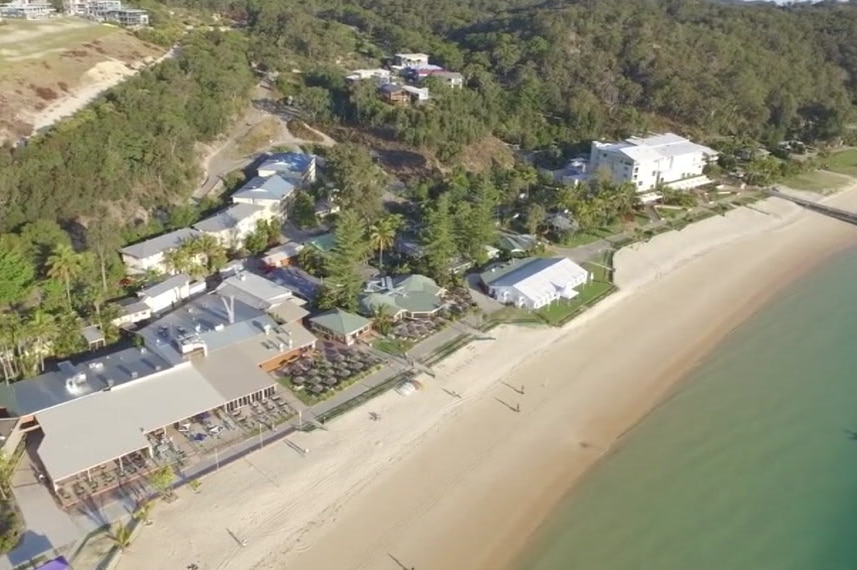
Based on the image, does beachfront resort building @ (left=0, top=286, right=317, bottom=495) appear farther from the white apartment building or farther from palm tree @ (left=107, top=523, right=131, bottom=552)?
the white apartment building

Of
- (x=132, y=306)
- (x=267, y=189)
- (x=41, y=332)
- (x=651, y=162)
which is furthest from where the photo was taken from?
(x=651, y=162)

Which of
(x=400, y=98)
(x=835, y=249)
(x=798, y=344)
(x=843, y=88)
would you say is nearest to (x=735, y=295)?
(x=798, y=344)

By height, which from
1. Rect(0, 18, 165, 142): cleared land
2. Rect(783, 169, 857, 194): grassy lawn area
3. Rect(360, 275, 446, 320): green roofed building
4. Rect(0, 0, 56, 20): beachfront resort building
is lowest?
Rect(783, 169, 857, 194): grassy lawn area

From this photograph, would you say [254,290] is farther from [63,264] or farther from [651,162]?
[651,162]

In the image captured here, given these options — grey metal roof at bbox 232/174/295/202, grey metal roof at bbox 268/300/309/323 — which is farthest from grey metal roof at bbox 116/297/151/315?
grey metal roof at bbox 232/174/295/202

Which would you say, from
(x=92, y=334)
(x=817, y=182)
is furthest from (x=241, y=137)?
(x=817, y=182)

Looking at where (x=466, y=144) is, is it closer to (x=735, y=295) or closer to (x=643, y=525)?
(x=735, y=295)
